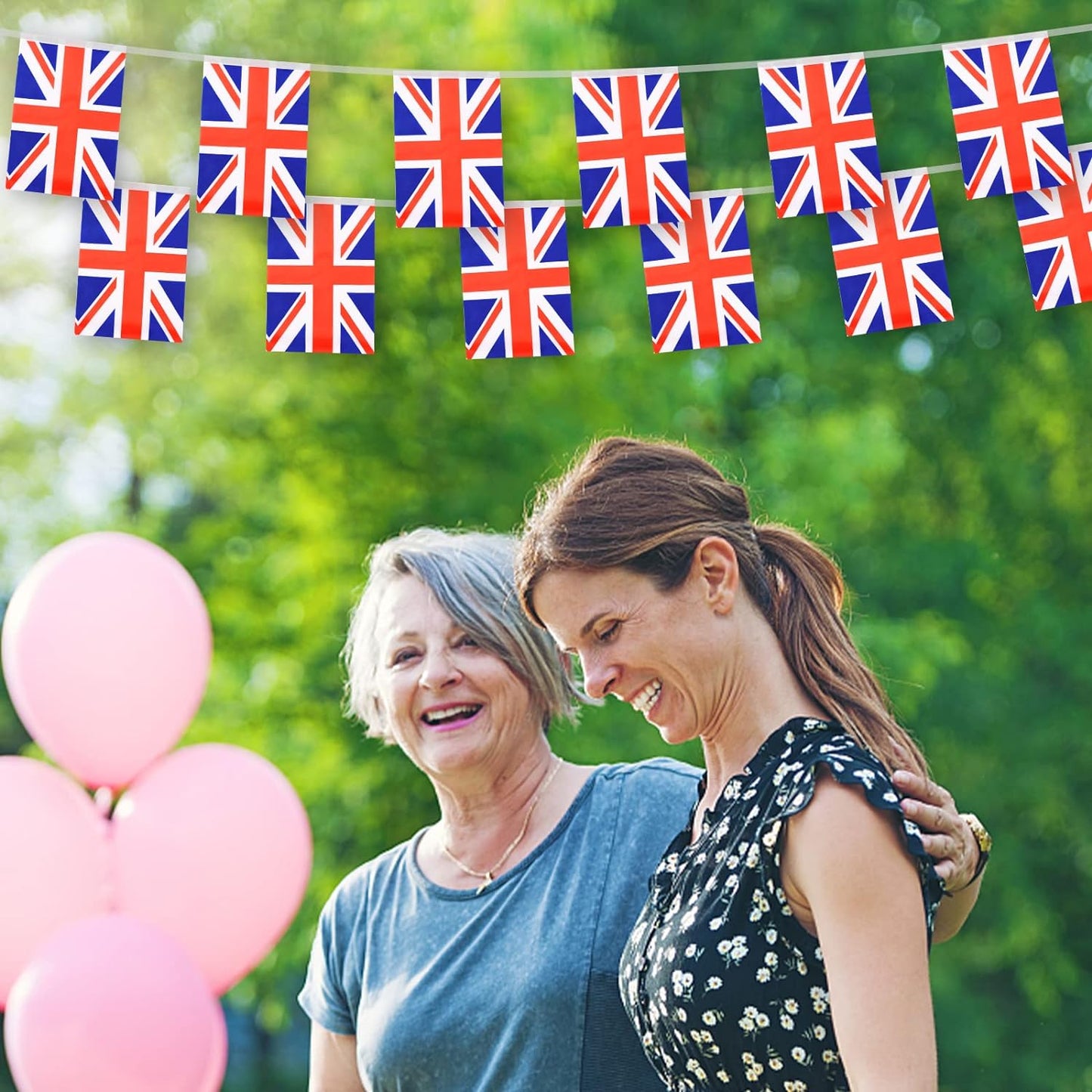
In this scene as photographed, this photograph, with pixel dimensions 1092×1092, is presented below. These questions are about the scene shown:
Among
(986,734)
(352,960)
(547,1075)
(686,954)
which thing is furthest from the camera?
(986,734)

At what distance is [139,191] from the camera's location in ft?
8.38

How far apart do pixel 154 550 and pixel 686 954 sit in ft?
5.58

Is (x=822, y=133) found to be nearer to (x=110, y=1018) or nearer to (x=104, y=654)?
(x=104, y=654)

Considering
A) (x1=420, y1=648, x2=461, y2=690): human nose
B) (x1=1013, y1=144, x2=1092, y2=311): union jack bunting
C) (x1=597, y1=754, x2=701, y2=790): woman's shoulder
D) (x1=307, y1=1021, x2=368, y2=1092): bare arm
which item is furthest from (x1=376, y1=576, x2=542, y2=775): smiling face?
(x1=1013, y1=144, x2=1092, y2=311): union jack bunting

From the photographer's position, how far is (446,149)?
260cm

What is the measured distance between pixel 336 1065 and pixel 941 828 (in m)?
1.09

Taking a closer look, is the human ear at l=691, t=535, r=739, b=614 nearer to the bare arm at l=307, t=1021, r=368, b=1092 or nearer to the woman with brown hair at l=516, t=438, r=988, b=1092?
the woman with brown hair at l=516, t=438, r=988, b=1092

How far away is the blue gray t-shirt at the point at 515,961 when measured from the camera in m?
1.93

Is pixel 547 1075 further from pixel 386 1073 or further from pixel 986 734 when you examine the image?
pixel 986 734

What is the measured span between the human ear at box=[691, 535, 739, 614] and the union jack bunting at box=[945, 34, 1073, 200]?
130 centimetres

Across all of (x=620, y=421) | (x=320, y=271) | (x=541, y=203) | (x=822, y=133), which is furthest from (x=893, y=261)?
(x=620, y=421)

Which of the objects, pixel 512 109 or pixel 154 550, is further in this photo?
pixel 512 109

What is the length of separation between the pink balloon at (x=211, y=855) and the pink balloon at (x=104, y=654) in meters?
0.09

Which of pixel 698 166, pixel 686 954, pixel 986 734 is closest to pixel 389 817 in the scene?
pixel 986 734
